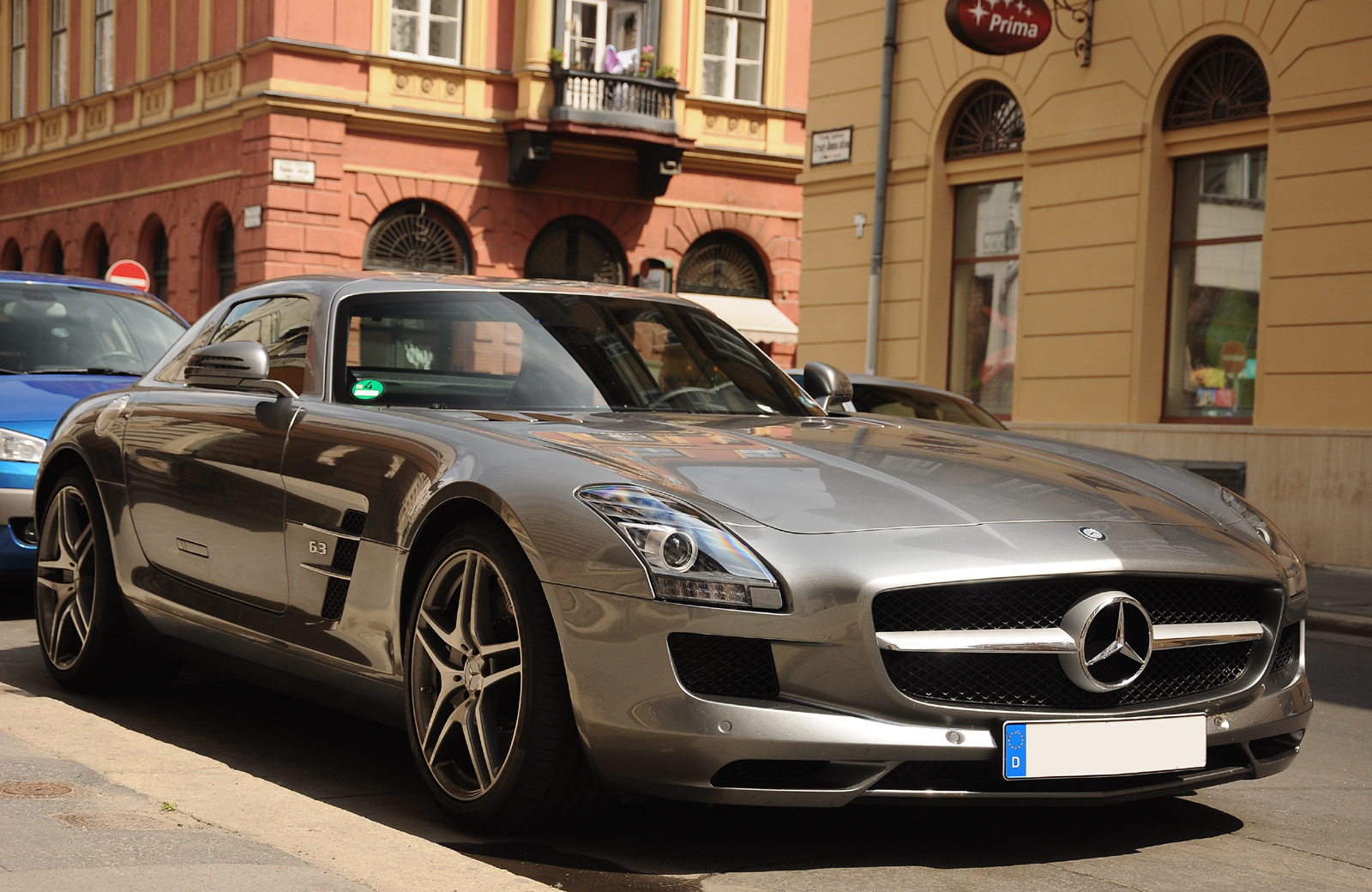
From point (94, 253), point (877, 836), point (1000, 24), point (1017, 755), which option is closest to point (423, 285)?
point (877, 836)

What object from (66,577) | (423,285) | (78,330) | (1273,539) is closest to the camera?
(1273,539)

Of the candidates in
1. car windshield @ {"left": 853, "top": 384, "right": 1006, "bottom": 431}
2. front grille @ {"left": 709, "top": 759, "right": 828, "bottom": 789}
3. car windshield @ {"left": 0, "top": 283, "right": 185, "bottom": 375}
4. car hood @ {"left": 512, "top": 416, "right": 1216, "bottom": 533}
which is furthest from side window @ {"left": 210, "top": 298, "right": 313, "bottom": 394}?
car windshield @ {"left": 853, "top": 384, "right": 1006, "bottom": 431}

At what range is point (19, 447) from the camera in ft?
26.9

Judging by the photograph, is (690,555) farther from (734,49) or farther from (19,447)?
(734,49)

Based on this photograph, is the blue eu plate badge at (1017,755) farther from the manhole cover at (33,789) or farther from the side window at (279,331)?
the side window at (279,331)

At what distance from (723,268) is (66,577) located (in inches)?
1130

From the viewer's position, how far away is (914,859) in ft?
13.5

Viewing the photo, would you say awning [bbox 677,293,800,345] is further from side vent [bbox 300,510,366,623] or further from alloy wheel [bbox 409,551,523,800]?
alloy wheel [bbox 409,551,523,800]

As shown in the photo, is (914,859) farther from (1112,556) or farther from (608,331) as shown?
(608,331)

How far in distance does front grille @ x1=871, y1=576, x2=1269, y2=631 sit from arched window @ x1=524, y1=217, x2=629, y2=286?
27979 millimetres

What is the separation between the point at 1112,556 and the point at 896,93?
1502 cm

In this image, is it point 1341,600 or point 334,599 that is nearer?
point 334,599

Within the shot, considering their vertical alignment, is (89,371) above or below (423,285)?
below

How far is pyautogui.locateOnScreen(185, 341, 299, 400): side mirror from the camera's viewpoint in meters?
5.22
